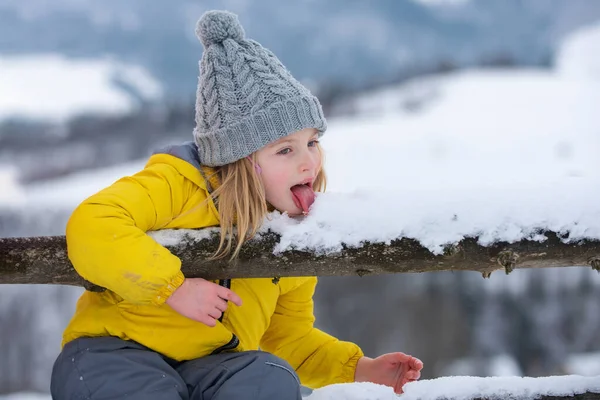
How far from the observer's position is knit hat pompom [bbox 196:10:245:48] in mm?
2166

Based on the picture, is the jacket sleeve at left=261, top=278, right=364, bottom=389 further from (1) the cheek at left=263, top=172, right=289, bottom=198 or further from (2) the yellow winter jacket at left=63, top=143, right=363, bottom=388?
(1) the cheek at left=263, top=172, right=289, bottom=198

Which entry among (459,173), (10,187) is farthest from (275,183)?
(10,187)

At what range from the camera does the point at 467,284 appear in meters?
34.3

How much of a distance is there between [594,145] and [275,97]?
49.7 metres

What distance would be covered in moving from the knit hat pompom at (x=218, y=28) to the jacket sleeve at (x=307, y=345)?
2.66 ft

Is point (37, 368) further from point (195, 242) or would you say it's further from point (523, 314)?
point (195, 242)

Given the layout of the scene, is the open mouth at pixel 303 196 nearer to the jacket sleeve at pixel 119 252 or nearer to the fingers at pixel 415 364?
the jacket sleeve at pixel 119 252

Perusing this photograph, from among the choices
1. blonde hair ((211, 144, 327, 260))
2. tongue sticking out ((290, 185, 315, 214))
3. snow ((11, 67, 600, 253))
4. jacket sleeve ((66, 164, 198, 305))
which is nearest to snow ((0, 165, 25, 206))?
snow ((11, 67, 600, 253))

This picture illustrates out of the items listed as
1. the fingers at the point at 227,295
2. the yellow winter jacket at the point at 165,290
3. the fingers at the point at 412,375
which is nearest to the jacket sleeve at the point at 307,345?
the yellow winter jacket at the point at 165,290

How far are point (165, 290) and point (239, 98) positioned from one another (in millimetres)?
650

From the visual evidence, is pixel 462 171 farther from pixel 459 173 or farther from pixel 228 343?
pixel 228 343

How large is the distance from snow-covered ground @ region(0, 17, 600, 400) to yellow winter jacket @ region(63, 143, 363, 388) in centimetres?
30

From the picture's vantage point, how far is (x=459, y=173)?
4947 centimetres

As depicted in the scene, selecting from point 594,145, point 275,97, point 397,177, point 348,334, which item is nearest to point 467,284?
point 348,334
